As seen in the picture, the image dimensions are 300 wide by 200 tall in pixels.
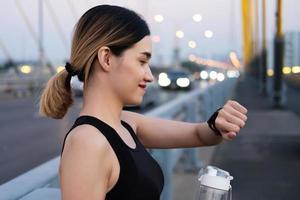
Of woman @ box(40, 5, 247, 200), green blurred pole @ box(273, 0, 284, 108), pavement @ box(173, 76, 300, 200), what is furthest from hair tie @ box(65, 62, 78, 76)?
green blurred pole @ box(273, 0, 284, 108)

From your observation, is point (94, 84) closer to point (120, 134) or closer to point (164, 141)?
point (120, 134)

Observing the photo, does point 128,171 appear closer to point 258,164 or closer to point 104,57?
point 104,57

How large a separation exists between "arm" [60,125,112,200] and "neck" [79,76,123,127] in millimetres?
238

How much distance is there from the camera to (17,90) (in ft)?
115

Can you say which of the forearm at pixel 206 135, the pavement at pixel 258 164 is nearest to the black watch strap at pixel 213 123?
the forearm at pixel 206 135

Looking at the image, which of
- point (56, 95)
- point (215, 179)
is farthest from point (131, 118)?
point (215, 179)

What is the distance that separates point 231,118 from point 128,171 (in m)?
0.47

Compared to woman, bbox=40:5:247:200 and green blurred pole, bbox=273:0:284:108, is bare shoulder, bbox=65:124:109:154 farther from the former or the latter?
green blurred pole, bbox=273:0:284:108

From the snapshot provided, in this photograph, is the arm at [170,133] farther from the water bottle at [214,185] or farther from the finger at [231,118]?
the water bottle at [214,185]

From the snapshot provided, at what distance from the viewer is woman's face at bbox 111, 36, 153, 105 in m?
2.09

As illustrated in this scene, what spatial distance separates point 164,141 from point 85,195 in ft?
3.21

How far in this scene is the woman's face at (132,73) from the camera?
2.09 metres

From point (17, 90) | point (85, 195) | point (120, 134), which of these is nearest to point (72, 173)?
point (85, 195)

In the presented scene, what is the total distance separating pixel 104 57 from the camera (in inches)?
80.7
